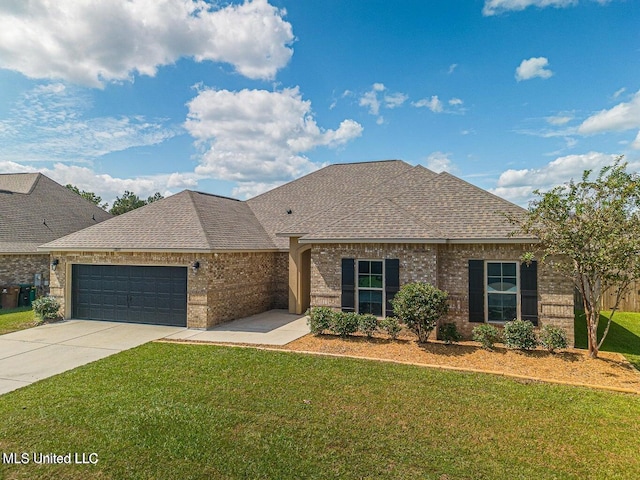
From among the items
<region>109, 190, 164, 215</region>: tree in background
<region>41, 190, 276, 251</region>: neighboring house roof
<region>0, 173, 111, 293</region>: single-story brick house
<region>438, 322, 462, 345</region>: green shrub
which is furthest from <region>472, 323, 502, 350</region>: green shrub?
<region>109, 190, 164, 215</region>: tree in background

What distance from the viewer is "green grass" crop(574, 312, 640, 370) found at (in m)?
9.56

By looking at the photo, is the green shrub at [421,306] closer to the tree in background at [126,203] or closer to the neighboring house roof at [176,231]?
the neighboring house roof at [176,231]

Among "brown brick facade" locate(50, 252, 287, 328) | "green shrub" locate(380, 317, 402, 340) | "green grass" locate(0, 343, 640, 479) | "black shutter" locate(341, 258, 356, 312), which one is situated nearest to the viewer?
"green grass" locate(0, 343, 640, 479)

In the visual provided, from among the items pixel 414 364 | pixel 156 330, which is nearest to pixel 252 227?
pixel 156 330

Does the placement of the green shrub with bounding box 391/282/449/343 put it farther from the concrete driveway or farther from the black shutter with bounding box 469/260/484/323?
the concrete driveway

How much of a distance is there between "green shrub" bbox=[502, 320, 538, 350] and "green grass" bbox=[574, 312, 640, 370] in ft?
6.35

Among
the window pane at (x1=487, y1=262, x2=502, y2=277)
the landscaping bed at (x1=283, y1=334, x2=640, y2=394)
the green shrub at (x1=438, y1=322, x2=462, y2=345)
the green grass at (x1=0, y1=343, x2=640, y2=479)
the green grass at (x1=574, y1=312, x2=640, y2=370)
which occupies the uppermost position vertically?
the window pane at (x1=487, y1=262, x2=502, y2=277)

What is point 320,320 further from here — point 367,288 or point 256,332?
point 256,332

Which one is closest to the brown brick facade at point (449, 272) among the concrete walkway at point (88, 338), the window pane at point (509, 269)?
the window pane at point (509, 269)

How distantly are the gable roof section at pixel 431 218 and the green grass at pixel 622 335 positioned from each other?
357cm

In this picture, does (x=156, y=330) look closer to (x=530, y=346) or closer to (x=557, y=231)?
(x=530, y=346)

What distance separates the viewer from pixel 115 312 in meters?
13.0

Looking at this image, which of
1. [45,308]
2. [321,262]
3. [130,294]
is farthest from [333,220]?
[45,308]

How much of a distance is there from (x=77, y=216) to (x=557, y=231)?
27.2 meters
